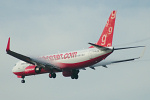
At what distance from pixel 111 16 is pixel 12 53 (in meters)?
17.8

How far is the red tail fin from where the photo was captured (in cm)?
7206

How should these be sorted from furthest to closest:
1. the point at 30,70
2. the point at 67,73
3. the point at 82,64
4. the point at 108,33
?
the point at 30,70, the point at 67,73, the point at 82,64, the point at 108,33

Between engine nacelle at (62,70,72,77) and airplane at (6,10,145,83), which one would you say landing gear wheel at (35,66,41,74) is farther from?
engine nacelle at (62,70,72,77)

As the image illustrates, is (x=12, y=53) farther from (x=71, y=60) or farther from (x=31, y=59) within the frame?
(x=71, y=60)

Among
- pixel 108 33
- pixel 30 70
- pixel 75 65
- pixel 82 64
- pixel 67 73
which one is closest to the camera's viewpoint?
pixel 108 33

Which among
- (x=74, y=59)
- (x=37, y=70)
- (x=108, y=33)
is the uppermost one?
(x=108, y=33)

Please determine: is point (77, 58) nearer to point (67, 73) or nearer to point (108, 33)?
point (67, 73)

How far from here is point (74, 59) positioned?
7356 cm

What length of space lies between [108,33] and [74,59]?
24.0 feet

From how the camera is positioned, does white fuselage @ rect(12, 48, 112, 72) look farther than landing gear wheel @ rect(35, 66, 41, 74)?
No

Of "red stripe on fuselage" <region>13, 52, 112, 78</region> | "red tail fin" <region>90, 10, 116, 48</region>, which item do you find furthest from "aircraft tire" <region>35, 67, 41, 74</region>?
"red tail fin" <region>90, 10, 116, 48</region>

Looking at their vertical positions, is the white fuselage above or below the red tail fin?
below

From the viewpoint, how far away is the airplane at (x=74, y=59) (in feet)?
234

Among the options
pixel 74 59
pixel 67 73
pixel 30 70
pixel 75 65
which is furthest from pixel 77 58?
pixel 30 70
